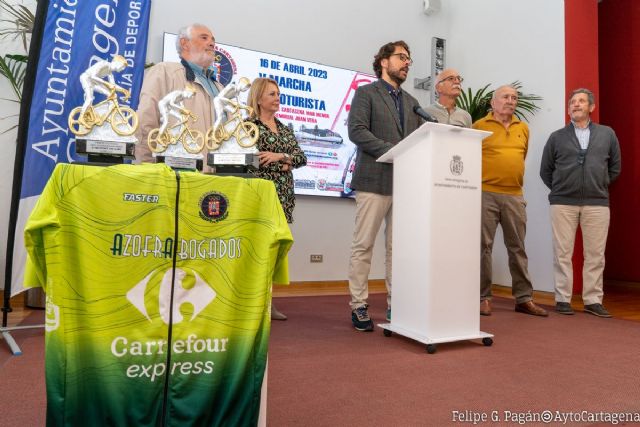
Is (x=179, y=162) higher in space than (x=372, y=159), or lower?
lower

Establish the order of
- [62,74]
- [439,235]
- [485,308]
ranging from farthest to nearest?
[485,308]
[62,74]
[439,235]

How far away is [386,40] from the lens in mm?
5367

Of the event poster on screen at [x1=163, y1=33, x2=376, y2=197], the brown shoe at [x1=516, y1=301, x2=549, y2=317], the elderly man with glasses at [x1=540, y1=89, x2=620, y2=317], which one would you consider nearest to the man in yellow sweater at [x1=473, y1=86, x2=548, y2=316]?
the brown shoe at [x1=516, y1=301, x2=549, y2=317]

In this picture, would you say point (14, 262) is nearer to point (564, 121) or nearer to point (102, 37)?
point (102, 37)

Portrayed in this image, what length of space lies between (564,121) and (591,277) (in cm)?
144

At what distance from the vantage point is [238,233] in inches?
48.3

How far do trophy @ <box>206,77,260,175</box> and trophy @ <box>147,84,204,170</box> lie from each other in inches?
1.7

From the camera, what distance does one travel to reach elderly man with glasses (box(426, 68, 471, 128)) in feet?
10.4

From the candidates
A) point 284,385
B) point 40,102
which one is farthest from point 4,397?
point 40,102

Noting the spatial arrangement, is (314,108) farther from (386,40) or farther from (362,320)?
(362,320)

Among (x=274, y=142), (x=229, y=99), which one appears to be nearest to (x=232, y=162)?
(x=229, y=99)

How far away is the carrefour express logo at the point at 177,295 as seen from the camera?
1.15 meters

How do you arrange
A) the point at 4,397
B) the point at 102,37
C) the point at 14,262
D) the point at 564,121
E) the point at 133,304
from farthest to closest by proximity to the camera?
the point at 564,121 < the point at 102,37 < the point at 14,262 < the point at 4,397 < the point at 133,304

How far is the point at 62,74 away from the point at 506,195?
9.63ft
